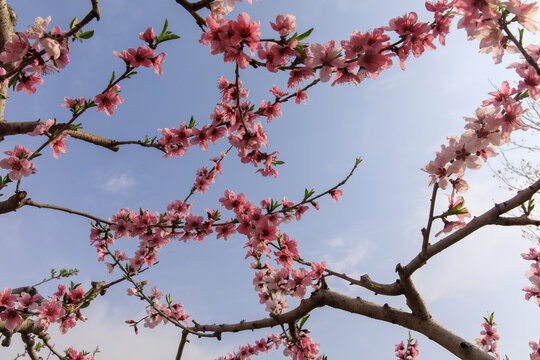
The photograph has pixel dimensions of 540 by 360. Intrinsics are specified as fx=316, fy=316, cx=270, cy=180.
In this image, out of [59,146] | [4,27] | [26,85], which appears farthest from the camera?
[4,27]

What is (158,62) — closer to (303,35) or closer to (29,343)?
(303,35)

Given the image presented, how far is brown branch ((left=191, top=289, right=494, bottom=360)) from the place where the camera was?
228 centimetres

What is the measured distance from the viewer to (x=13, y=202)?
3.27 meters

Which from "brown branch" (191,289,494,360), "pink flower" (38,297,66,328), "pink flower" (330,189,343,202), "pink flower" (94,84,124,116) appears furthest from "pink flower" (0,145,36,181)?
"pink flower" (330,189,343,202)

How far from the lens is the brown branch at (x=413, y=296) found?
2557 millimetres

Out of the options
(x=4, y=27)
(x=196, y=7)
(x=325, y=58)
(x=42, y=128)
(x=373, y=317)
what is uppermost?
(x=4, y=27)

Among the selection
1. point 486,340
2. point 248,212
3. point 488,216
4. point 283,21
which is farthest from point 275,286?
point 486,340

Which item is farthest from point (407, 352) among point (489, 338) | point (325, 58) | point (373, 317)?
point (325, 58)

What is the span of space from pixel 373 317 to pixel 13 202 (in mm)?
3702

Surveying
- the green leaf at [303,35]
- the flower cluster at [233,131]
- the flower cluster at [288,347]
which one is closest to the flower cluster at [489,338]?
the flower cluster at [288,347]

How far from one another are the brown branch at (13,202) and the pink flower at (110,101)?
3.85ft

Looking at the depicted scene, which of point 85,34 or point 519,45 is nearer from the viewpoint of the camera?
point 519,45

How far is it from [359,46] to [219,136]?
1.88m

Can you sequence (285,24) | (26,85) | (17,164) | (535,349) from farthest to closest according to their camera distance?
(535,349) → (17,164) → (26,85) → (285,24)
